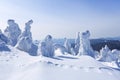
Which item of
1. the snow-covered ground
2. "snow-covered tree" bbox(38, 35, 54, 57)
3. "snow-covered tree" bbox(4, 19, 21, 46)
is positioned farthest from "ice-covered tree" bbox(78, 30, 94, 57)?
the snow-covered ground

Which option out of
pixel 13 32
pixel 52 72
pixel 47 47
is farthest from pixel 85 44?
pixel 52 72

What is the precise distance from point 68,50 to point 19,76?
888 inches

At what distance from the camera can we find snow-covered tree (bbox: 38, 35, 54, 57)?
74.6ft

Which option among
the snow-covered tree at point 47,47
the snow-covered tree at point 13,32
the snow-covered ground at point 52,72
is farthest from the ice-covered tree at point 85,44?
the snow-covered ground at point 52,72

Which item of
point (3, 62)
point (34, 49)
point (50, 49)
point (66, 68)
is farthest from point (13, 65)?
point (34, 49)

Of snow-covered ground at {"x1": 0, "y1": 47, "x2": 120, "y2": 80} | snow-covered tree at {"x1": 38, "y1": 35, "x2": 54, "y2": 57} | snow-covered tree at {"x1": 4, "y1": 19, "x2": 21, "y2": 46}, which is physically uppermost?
snow-covered tree at {"x1": 4, "y1": 19, "x2": 21, "y2": 46}

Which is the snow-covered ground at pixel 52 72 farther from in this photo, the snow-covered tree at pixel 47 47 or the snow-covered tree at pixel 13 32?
the snow-covered tree at pixel 13 32

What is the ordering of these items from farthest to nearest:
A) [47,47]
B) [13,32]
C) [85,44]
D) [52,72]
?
[13,32], [85,44], [47,47], [52,72]

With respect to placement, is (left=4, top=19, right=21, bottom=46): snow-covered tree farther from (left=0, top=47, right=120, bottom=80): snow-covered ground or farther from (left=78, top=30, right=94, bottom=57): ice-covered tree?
(left=0, top=47, right=120, bottom=80): snow-covered ground

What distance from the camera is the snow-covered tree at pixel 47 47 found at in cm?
2273

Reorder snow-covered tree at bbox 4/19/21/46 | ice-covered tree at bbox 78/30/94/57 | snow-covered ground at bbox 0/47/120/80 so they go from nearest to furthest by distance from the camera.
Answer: snow-covered ground at bbox 0/47/120/80, ice-covered tree at bbox 78/30/94/57, snow-covered tree at bbox 4/19/21/46

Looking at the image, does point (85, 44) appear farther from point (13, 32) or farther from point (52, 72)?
point (52, 72)

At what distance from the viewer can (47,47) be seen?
23000mm

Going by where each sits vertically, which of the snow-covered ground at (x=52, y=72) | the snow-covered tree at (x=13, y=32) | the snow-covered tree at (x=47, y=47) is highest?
the snow-covered tree at (x=13, y=32)
